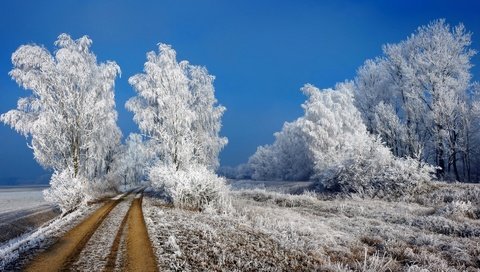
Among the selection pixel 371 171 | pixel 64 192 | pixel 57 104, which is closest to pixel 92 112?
pixel 57 104

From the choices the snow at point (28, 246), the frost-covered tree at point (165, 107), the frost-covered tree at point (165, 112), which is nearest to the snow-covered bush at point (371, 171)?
the frost-covered tree at point (165, 112)

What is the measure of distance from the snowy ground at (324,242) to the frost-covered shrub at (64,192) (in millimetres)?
6634

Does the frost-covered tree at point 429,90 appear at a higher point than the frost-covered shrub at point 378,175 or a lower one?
higher

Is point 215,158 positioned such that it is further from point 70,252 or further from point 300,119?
point 70,252

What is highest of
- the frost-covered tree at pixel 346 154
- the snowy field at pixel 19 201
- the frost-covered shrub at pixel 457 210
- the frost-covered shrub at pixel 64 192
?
the frost-covered tree at pixel 346 154

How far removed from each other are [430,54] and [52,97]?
39055 mm

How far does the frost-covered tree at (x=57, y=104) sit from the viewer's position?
977 inches

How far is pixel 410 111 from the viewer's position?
41.7m

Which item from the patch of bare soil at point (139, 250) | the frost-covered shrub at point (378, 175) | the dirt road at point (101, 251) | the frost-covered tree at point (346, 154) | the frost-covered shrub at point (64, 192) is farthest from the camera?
the frost-covered tree at point (346, 154)

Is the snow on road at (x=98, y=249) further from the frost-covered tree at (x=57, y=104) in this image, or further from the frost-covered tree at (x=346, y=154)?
the frost-covered tree at (x=346, y=154)

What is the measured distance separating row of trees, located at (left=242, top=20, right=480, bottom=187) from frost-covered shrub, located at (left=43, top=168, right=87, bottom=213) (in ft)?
71.0

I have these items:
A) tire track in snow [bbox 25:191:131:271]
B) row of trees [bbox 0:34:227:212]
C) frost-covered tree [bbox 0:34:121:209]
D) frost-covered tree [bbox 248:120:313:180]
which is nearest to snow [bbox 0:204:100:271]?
tire track in snow [bbox 25:191:131:271]

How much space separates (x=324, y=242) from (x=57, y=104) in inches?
887

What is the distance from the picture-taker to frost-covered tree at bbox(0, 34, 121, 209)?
81.5ft
